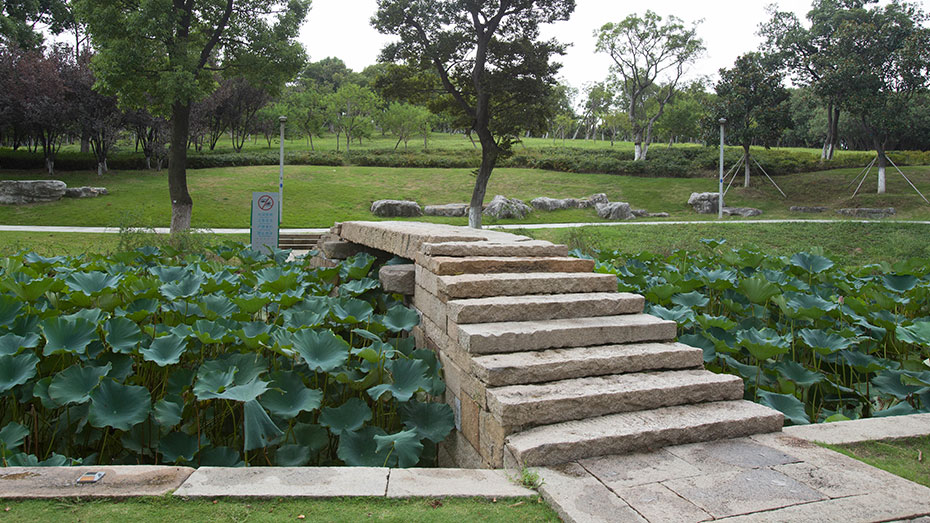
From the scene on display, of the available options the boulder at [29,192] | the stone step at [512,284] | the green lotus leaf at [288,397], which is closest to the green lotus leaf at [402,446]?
the green lotus leaf at [288,397]

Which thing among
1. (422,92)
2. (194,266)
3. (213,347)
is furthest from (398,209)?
(213,347)

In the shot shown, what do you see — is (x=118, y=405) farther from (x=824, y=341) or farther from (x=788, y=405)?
(x=824, y=341)

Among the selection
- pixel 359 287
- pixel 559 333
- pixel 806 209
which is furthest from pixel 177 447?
pixel 806 209

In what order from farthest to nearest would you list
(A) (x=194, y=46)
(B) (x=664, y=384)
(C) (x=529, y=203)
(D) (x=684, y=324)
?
(C) (x=529, y=203)
(A) (x=194, y=46)
(D) (x=684, y=324)
(B) (x=664, y=384)

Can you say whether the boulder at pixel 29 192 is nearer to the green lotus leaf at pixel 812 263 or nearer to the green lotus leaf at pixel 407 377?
the green lotus leaf at pixel 407 377

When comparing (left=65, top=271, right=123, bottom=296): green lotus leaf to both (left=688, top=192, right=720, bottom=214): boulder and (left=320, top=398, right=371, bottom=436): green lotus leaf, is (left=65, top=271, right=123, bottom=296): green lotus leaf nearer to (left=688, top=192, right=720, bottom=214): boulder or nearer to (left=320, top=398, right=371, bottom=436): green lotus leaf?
(left=320, top=398, right=371, bottom=436): green lotus leaf

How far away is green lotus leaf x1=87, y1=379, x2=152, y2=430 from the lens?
2.67 meters

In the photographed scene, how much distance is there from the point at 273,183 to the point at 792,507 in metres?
22.9

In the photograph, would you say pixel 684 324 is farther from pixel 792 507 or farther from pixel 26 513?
pixel 26 513

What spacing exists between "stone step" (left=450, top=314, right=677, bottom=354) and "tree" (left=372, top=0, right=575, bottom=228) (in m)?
12.7

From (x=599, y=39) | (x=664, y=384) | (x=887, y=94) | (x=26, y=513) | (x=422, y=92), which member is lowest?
(x=26, y=513)

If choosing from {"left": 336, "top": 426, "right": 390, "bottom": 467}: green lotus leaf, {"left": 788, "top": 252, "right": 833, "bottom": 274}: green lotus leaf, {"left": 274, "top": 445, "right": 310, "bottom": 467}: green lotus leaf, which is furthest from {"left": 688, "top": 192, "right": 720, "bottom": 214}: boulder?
{"left": 274, "top": 445, "right": 310, "bottom": 467}: green lotus leaf

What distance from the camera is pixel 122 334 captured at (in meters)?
3.13

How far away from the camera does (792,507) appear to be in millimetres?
2121
